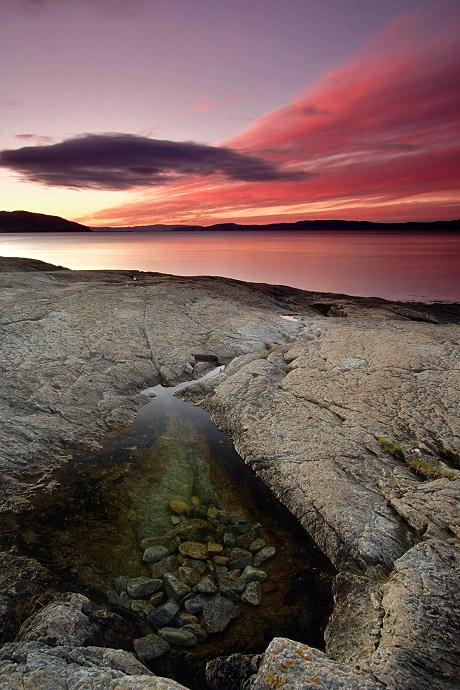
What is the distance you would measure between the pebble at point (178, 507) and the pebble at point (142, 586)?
1.44 m

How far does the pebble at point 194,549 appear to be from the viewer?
5.83m

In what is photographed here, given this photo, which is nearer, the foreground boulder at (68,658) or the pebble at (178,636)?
the foreground boulder at (68,658)

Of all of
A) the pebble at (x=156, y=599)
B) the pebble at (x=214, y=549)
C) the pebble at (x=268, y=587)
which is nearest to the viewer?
the pebble at (x=156, y=599)

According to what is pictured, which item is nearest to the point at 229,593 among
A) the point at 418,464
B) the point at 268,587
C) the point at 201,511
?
the point at 268,587

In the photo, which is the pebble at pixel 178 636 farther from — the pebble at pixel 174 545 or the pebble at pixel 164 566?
the pebble at pixel 174 545

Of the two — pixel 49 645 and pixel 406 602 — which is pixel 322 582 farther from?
pixel 49 645

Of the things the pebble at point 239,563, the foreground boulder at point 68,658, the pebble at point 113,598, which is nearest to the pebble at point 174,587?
the pebble at point 113,598

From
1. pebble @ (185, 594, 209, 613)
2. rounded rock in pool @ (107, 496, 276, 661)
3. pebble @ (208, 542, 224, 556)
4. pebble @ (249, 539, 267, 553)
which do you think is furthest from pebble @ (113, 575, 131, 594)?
pebble @ (249, 539, 267, 553)

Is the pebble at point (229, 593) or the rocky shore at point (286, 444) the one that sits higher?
the rocky shore at point (286, 444)

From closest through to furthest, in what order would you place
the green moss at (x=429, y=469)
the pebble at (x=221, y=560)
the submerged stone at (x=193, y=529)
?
the pebble at (x=221, y=560) → the submerged stone at (x=193, y=529) → the green moss at (x=429, y=469)

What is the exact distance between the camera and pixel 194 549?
5922 millimetres


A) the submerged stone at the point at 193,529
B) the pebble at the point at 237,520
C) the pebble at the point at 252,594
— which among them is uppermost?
the pebble at the point at 237,520

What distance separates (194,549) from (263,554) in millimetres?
1003

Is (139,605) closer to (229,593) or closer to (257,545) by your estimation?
(229,593)
